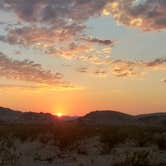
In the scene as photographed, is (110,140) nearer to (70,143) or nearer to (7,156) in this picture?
(70,143)

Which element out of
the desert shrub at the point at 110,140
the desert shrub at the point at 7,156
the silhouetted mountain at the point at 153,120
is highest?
the silhouetted mountain at the point at 153,120

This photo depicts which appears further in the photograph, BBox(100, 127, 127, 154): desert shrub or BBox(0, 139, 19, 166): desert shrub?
BBox(100, 127, 127, 154): desert shrub

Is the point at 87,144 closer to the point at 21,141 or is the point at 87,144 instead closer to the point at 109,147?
the point at 109,147

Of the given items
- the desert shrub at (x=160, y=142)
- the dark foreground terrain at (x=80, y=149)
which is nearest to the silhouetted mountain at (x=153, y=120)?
the desert shrub at (x=160, y=142)

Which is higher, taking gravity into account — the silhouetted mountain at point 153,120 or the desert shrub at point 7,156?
the silhouetted mountain at point 153,120

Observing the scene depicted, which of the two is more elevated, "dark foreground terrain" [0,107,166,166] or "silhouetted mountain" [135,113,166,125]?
"silhouetted mountain" [135,113,166,125]

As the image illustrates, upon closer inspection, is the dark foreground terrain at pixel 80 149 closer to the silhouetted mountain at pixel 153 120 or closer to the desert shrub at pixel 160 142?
the desert shrub at pixel 160 142

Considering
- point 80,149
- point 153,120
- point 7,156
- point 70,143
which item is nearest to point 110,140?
point 70,143

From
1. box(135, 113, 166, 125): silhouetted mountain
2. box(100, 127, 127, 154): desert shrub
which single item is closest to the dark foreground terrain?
box(100, 127, 127, 154): desert shrub

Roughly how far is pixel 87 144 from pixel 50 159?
4892mm

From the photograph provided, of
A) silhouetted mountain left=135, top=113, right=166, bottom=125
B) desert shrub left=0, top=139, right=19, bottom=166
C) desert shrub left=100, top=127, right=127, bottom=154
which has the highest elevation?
silhouetted mountain left=135, top=113, right=166, bottom=125

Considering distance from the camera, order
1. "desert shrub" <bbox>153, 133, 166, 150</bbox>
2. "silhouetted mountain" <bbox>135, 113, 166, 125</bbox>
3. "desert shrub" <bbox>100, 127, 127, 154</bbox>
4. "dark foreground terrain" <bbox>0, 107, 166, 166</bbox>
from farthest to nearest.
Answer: "silhouetted mountain" <bbox>135, 113, 166, 125</bbox> → "desert shrub" <bbox>153, 133, 166, 150</bbox> → "desert shrub" <bbox>100, 127, 127, 154</bbox> → "dark foreground terrain" <bbox>0, 107, 166, 166</bbox>

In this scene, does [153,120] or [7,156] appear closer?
[7,156]

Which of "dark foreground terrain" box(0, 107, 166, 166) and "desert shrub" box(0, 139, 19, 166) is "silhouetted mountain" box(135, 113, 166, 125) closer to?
"dark foreground terrain" box(0, 107, 166, 166)
